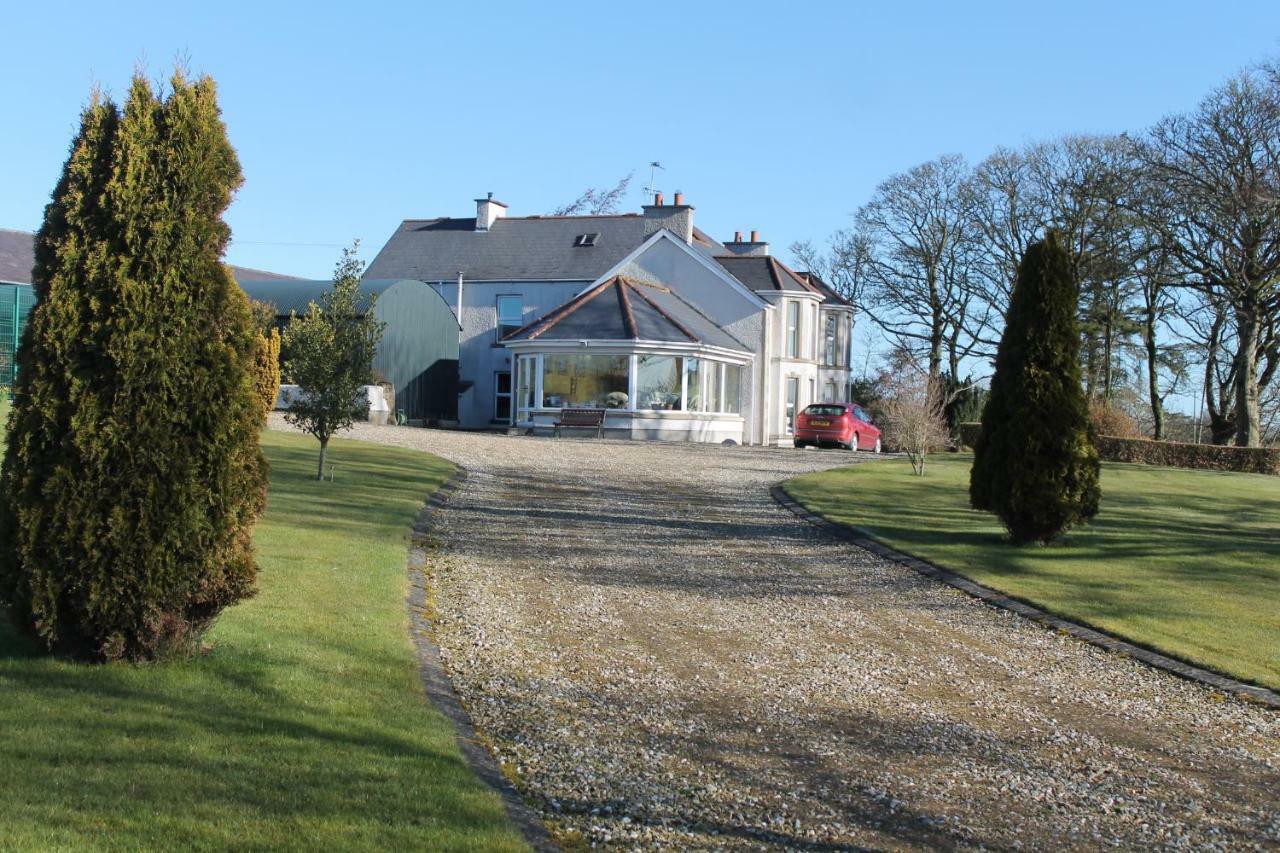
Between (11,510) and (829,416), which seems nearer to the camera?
(11,510)

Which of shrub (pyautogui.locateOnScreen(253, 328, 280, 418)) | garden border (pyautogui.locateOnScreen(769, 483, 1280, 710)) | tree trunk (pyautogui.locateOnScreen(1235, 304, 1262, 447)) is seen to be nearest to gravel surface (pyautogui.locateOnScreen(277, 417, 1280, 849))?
garden border (pyautogui.locateOnScreen(769, 483, 1280, 710))

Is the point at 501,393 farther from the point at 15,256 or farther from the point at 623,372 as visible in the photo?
the point at 15,256

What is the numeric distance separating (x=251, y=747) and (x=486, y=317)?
4032cm

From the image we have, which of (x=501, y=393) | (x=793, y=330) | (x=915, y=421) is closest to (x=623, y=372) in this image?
(x=501, y=393)

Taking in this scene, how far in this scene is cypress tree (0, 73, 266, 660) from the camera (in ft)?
22.0

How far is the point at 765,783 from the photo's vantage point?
595 cm

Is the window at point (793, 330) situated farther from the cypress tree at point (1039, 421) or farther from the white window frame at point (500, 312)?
the cypress tree at point (1039, 421)

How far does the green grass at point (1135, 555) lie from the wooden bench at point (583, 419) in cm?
1122

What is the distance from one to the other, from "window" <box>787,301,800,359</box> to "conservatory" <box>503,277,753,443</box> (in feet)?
22.0

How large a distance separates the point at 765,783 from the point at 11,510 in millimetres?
4639

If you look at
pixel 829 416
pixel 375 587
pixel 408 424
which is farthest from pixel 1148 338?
pixel 375 587

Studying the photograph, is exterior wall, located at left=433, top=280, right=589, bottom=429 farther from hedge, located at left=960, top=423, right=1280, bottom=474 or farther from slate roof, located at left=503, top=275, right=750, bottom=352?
hedge, located at left=960, top=423, right=1280, bottom=474

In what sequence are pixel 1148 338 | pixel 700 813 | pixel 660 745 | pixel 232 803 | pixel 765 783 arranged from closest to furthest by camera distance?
pixel 232 803 < pixel 700 813 < pixel 765 783 < pixel 660 745 < pixel 1148 338

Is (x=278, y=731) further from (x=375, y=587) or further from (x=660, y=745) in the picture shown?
(x=375, y=587)
